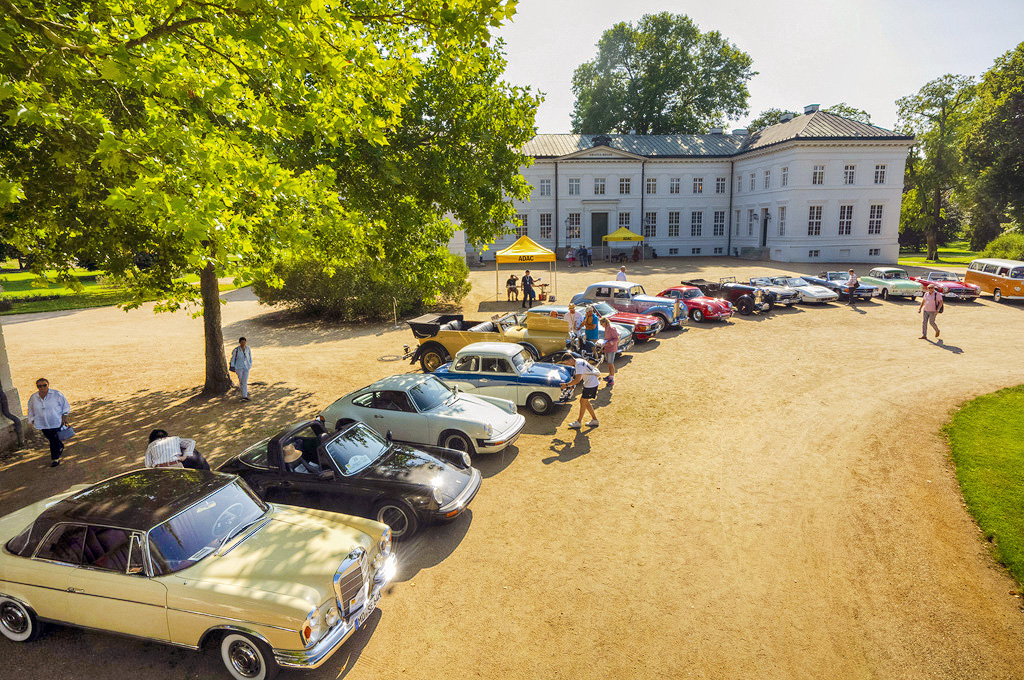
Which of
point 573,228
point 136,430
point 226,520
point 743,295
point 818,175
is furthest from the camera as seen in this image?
point 573,228

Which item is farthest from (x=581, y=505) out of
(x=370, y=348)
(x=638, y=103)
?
(x=638, y=103)

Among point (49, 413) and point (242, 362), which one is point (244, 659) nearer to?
point (49, 413)

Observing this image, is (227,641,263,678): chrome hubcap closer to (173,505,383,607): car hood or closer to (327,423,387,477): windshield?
(173,505,383,607): car hood

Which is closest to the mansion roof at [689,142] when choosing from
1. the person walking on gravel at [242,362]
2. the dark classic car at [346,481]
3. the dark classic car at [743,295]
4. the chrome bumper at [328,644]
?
the dark classic car at [743,295]

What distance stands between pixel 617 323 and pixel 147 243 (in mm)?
12745

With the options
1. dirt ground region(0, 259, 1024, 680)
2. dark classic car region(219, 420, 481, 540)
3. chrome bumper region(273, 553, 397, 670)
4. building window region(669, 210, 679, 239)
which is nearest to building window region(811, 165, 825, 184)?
building window region(669, 210, 679, 239)

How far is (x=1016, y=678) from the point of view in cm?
492

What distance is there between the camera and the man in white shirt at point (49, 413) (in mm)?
9445

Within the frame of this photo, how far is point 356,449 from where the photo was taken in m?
7.58

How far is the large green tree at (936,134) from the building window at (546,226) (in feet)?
106

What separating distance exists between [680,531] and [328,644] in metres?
4.65

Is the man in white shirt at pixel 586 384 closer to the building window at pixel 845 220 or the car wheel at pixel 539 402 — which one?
the car wheel at pixel 539 402

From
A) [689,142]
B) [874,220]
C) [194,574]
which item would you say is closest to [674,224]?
[689,142]

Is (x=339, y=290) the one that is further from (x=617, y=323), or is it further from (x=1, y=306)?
(x=1, y=306)
